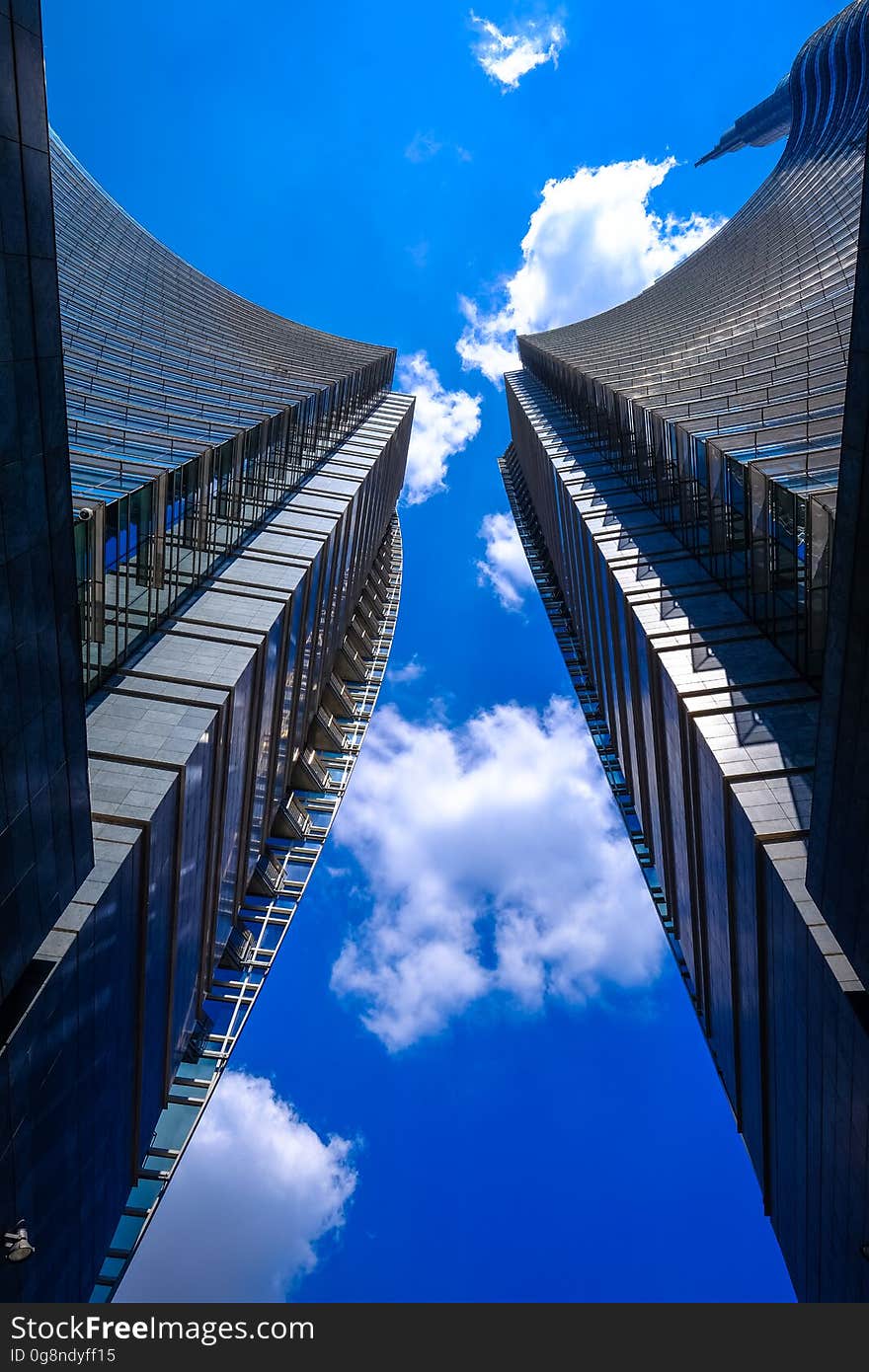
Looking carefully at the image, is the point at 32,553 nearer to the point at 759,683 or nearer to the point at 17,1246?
the point at 17,1246

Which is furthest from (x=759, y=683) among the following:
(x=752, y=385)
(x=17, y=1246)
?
(x=752, y=385)

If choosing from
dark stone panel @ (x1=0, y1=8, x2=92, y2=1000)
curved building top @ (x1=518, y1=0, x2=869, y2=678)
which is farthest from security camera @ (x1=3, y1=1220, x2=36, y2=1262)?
curved building top @ (x1=518, y1=0, x2=869, y2=678)

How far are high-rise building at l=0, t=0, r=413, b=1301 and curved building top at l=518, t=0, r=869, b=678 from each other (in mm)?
12082

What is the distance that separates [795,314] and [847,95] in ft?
261

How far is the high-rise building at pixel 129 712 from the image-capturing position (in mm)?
9992

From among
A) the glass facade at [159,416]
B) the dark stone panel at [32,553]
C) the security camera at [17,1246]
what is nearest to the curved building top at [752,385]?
the dark stone panel at [32,553]

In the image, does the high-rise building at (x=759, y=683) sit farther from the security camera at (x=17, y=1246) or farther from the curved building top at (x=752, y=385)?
the security camera at (x=17, y=1246)

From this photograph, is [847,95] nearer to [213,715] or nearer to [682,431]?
[682,431]

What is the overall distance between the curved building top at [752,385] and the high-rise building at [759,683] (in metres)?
0.12

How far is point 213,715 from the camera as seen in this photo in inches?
689

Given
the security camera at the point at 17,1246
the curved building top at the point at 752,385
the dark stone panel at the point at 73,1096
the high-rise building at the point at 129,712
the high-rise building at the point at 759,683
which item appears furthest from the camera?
the curved building top at the point at 752,385

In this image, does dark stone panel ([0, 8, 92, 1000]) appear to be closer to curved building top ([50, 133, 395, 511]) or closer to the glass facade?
the glass facade

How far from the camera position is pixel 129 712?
56.1 ft
